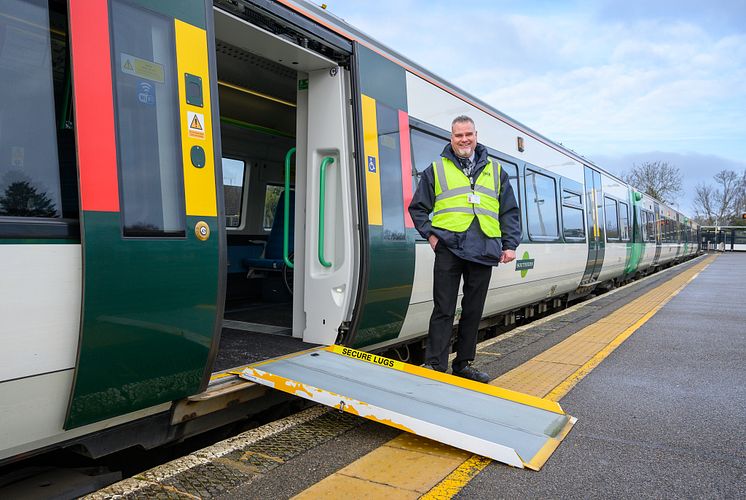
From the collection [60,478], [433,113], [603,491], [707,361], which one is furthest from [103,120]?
[707,361]

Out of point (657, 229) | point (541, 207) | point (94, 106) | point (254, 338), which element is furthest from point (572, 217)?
point (657, 229)

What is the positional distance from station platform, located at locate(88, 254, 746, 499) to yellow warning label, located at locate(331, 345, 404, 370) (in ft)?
1.39

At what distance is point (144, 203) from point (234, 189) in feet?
17.8

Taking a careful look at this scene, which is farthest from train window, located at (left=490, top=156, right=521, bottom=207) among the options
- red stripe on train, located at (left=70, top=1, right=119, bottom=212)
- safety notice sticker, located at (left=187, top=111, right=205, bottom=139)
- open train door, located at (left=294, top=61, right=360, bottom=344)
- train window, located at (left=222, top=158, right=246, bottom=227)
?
red stripe on train, located at (left=70, top=1, right=119, bottom=212)

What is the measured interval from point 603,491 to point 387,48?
366cm

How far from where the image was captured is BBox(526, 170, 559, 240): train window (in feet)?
24.8

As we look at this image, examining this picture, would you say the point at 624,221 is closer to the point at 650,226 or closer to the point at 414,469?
the point at 650,226

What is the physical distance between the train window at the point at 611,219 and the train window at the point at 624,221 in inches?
18.1

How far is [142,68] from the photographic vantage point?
2709mm

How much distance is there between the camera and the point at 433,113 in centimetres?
543

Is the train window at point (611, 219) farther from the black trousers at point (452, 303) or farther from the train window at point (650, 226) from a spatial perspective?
the black trousers at point (452, 303)

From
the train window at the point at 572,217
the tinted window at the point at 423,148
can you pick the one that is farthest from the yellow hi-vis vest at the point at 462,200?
the train window at the point at 572,217

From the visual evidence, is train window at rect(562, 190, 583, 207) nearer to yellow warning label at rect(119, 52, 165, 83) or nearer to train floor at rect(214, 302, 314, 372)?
train floor at rect(214, 302, 314, 372)

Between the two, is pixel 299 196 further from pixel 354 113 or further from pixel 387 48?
pixel 387 48
